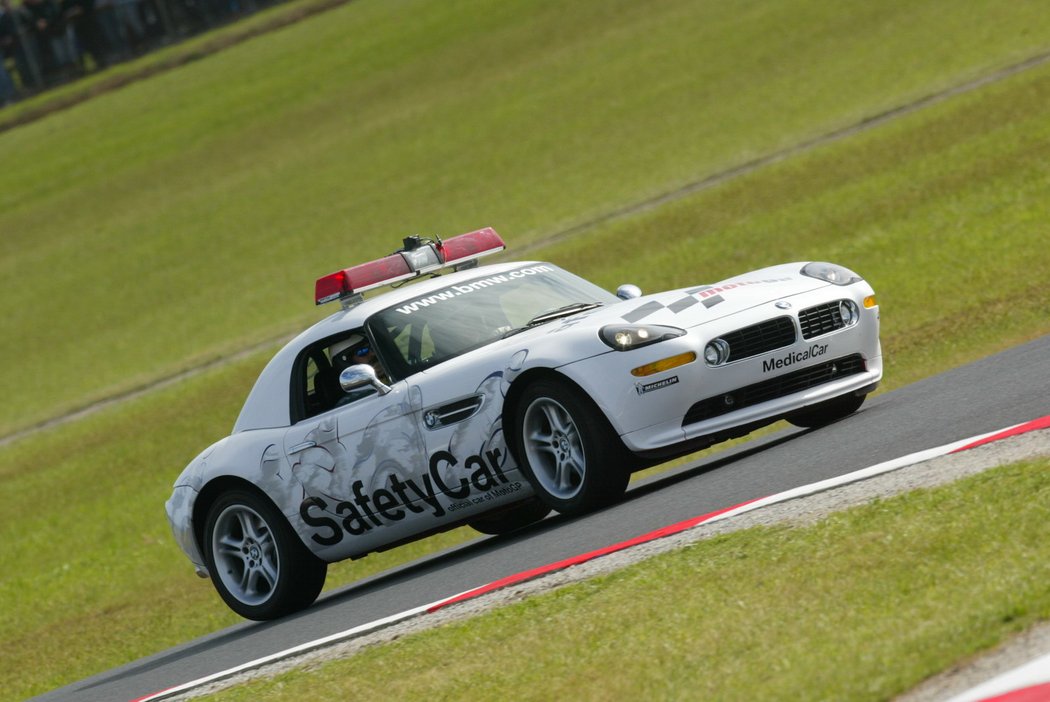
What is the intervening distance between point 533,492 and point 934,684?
171 inches

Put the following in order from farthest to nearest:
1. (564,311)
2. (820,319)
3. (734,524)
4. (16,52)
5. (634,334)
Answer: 1. (16,52)
2. (564,311)
3. (820,319)
4. (634,334)
5. (734,524)

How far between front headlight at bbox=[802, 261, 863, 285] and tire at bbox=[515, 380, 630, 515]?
5.46 ft

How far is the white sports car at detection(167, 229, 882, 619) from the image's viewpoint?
8.05 m

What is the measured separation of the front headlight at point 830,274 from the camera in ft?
29.3

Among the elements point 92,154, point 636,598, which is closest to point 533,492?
point 636,598

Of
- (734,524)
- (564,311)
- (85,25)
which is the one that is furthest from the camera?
(85,25)

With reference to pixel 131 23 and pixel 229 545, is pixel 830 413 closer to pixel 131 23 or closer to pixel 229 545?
pixel 229 545

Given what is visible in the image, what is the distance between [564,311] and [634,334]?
1192 millimetres

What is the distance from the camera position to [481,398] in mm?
8469

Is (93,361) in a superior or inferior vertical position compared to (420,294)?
inferior

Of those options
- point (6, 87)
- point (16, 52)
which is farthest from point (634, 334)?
point (6, 87)

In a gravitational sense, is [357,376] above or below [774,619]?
above

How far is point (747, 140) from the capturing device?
25.5 m

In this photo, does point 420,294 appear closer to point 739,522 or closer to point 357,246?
point 739,522
